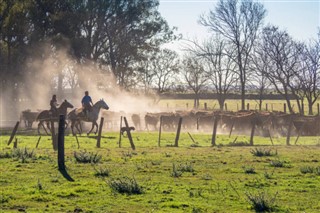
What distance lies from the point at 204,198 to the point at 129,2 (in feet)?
176

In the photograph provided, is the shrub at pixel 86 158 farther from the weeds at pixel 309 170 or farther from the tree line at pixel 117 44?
the tree line at pixel 117 44

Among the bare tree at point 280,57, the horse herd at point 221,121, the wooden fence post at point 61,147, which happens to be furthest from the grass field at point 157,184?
the bare tree at point 280,57

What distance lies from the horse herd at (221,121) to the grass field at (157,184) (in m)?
15.6

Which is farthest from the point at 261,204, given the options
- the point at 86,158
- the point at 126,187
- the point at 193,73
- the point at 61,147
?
the point at 193,73

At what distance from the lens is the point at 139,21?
6581 cm

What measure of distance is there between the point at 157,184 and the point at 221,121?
106 ft

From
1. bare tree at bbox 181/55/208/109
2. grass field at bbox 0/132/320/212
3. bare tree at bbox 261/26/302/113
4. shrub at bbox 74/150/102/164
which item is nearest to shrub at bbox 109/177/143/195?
grass field at bbox 0/132/320/212

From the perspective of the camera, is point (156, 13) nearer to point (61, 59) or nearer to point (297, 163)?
point (61, 59)

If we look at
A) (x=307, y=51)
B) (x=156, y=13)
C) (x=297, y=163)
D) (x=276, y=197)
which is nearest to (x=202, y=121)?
(x=307, y=51)

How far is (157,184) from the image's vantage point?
47.9 feet

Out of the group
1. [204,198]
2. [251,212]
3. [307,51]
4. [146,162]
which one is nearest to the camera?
[251,212]

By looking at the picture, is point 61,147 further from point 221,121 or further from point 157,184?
point 221,121

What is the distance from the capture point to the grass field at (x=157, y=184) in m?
11.9

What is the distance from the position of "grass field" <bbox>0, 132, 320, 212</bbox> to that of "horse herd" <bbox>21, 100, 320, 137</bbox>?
15.6 m
